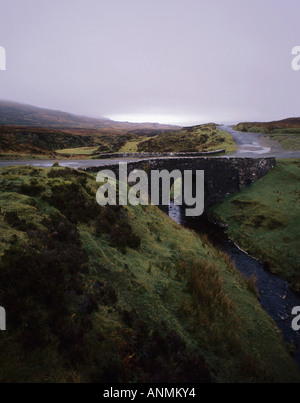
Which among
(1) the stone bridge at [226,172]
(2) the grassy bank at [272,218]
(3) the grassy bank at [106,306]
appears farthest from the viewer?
(1) the stone bridge at [226,172]

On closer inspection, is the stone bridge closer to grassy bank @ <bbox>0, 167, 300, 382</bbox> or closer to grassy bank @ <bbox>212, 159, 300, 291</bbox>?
grassy bank @ <bbox>212, 159, 300, 291</bbox>

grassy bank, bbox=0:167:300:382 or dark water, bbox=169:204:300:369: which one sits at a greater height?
grassy bank, bbox=0:167:300:382

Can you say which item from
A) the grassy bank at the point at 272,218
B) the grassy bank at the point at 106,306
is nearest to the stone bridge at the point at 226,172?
the grassy bank at the point at 272,218

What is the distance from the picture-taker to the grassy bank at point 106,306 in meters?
4.81

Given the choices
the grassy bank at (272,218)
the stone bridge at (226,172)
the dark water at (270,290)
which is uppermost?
the stone bridge at (226,172)

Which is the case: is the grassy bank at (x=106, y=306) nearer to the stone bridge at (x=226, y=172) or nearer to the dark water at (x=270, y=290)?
the dark water at (x=270, y=290)

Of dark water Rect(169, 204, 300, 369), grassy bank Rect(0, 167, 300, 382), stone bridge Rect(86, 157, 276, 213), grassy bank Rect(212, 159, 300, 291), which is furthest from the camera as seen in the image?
stone bridge Rect(86, 157, 276, 213)

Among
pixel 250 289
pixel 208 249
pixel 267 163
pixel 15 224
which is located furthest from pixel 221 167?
pixel 15 224

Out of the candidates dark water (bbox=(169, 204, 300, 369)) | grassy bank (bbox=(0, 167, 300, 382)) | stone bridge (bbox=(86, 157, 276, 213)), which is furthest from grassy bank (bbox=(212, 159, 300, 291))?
grassy bank (bbox=(0, 167, 300, 382))

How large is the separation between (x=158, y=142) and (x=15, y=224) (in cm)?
5388

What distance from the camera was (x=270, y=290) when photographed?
14.2 metres

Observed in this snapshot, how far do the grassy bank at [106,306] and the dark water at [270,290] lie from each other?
72.6 inches

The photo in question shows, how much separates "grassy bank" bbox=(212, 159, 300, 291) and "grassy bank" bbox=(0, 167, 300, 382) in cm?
710

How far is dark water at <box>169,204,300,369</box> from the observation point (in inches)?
438
